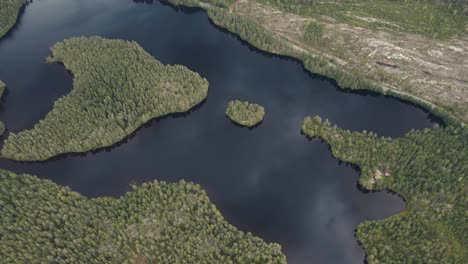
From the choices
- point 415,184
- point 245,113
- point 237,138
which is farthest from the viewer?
point 245,113

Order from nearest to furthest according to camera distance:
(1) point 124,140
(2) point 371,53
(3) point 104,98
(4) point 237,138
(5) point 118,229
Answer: (5) point 118,229, (1) point 124,140, (4) point 237,138, (3) point 104,98, (2) point 371,53

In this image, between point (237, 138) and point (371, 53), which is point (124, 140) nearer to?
point (237, 138)

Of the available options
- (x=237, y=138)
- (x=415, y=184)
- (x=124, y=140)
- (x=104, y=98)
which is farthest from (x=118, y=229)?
(x=415, y=184)

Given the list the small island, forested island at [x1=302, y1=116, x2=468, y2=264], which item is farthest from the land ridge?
the small island

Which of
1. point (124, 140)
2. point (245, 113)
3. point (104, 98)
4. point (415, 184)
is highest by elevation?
point (245, 113)

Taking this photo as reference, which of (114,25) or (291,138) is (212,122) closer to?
(291,138)

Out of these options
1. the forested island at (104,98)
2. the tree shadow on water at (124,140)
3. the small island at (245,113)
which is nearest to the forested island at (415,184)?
the small island at (245,113)

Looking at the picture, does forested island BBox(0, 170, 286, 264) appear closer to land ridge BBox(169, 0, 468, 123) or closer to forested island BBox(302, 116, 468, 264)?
forested island BBox(302, 116, 468, 264)
